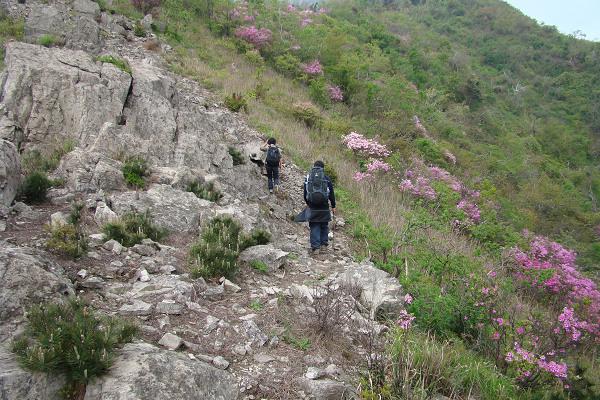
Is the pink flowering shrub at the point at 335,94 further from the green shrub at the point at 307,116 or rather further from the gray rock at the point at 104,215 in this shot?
the gray rock at the point at 104,215

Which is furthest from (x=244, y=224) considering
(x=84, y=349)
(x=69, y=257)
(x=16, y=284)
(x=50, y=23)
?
(x=50, y=23)

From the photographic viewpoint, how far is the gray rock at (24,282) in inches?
114

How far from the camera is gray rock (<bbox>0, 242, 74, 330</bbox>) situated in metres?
2.90

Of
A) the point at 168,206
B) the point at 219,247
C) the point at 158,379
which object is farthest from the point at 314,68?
the point at 158,379

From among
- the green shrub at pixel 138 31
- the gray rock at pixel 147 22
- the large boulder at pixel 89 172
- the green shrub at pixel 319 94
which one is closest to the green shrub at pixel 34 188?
the large boulder at pixel 89 172

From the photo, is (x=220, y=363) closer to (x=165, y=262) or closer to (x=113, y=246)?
(x=165, y=262)

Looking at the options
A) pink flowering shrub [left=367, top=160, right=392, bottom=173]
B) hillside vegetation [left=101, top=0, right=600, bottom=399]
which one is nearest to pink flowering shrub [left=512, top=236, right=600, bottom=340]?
hillside vegetation [left=101, top=0, right=600, bottom=399]

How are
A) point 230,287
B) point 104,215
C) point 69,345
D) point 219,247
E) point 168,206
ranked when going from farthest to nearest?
point 168,206, point 104,215, point 219,247, point 230,287, point 69,345

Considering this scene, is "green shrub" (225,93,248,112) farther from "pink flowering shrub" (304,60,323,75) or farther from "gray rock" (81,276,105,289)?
"gray rock" (81,276,105,289)

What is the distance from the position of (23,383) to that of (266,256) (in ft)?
10.3

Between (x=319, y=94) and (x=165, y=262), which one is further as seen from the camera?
(x=319, y=94)

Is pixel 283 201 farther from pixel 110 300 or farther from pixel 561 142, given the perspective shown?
pixel 561 142

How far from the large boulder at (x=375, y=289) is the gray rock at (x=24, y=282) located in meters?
3.01

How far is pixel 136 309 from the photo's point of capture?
3506 millimetres
